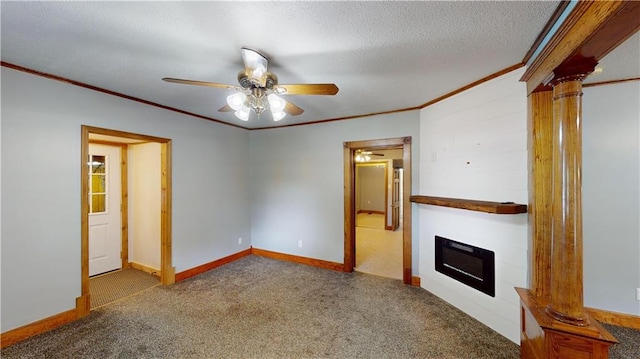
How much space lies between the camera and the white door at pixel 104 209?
374cm

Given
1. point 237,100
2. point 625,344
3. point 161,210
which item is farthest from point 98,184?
point 625,344

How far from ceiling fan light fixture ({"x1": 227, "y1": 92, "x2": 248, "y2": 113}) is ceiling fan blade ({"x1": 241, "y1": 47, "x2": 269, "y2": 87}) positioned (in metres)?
0.16

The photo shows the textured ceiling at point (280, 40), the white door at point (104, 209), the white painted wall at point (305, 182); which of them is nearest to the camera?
the textured ceiling at point (280, 40)

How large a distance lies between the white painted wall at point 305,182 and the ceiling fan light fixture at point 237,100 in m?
2.29

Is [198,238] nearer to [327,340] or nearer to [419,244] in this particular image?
[327,340]

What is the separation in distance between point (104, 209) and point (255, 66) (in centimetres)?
384

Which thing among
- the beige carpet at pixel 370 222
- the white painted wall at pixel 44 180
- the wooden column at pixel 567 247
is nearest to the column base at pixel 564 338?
the wooden column at pixel 567 247

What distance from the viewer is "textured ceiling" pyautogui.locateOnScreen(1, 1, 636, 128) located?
4.69 ft

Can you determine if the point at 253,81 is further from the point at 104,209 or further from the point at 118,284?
the point at 104,209

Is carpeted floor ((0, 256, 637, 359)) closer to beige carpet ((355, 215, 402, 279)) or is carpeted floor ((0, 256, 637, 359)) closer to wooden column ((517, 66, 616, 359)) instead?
beige carpet ((355, 215, 402, 279))

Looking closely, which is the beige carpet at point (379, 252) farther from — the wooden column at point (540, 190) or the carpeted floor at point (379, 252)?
the wooden column at point (540, 190)

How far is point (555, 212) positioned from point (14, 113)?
4.35 m

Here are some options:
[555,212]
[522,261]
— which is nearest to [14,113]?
[555,212]

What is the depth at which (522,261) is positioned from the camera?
2100 millimetres
